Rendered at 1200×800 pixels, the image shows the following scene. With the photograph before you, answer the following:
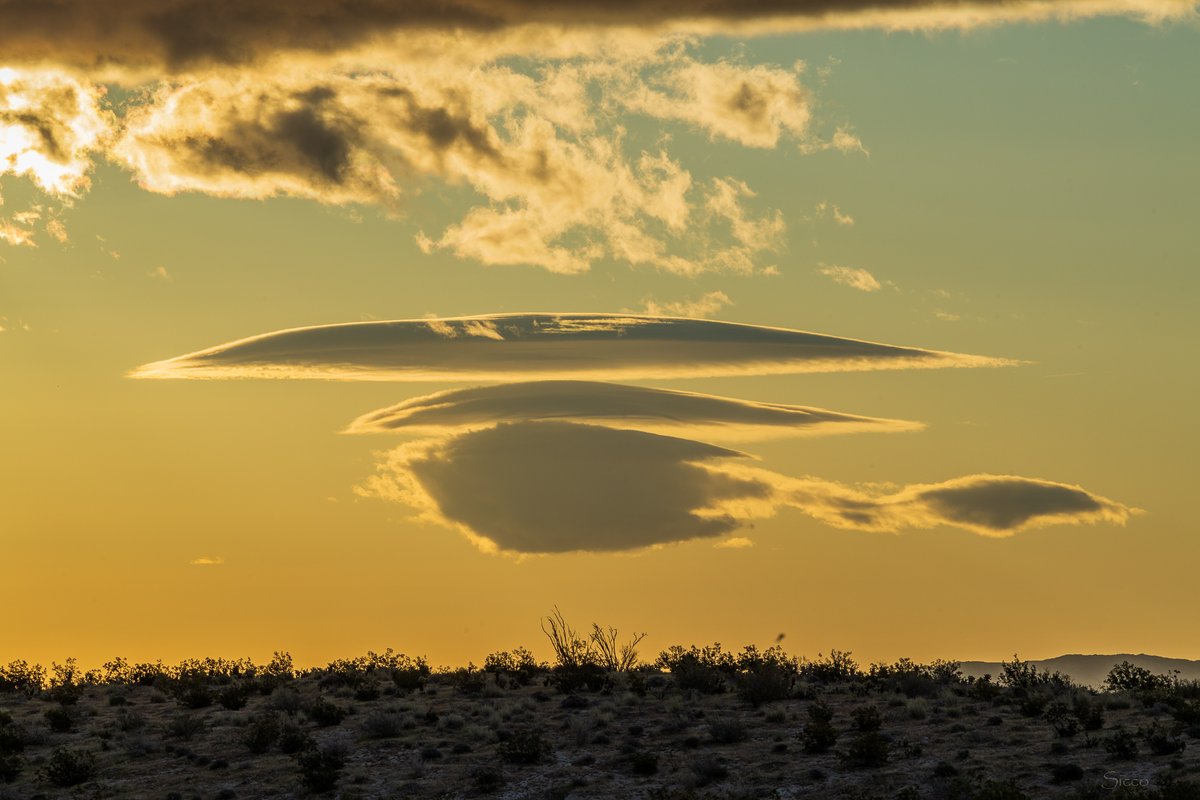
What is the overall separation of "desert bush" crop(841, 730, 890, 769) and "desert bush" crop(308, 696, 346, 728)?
1964cm

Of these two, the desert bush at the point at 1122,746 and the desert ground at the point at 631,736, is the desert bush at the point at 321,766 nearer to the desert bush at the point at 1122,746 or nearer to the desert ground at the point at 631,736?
the desert ground at the point at 631,736

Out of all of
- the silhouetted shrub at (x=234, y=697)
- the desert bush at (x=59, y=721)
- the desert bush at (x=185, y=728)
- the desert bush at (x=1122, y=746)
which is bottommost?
the desert bush at (x=1122, y=746)

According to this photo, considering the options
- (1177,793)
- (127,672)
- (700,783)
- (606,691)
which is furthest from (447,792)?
(127,672)

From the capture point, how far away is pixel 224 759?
48656mm

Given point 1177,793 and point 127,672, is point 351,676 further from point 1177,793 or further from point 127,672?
point 1177,793

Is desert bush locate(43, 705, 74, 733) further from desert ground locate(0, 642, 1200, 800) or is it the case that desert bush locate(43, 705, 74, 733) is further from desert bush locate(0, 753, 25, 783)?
desert bush locate(0, 753, 25, 783)

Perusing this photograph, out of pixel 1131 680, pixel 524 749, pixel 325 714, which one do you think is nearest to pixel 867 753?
pixel 524 749

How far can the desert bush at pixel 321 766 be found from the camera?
4522cm

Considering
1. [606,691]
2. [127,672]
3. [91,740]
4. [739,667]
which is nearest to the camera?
[91,740]

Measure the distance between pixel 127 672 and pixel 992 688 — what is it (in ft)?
134

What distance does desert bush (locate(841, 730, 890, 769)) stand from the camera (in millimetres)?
43594

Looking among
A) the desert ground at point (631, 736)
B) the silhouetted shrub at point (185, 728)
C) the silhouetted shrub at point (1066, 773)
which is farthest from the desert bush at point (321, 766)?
the silhouetted shrub at point (1066, 773)

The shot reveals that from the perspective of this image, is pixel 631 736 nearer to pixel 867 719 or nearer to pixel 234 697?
pixel 867 719

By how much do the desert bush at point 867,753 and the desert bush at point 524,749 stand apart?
9987mm
